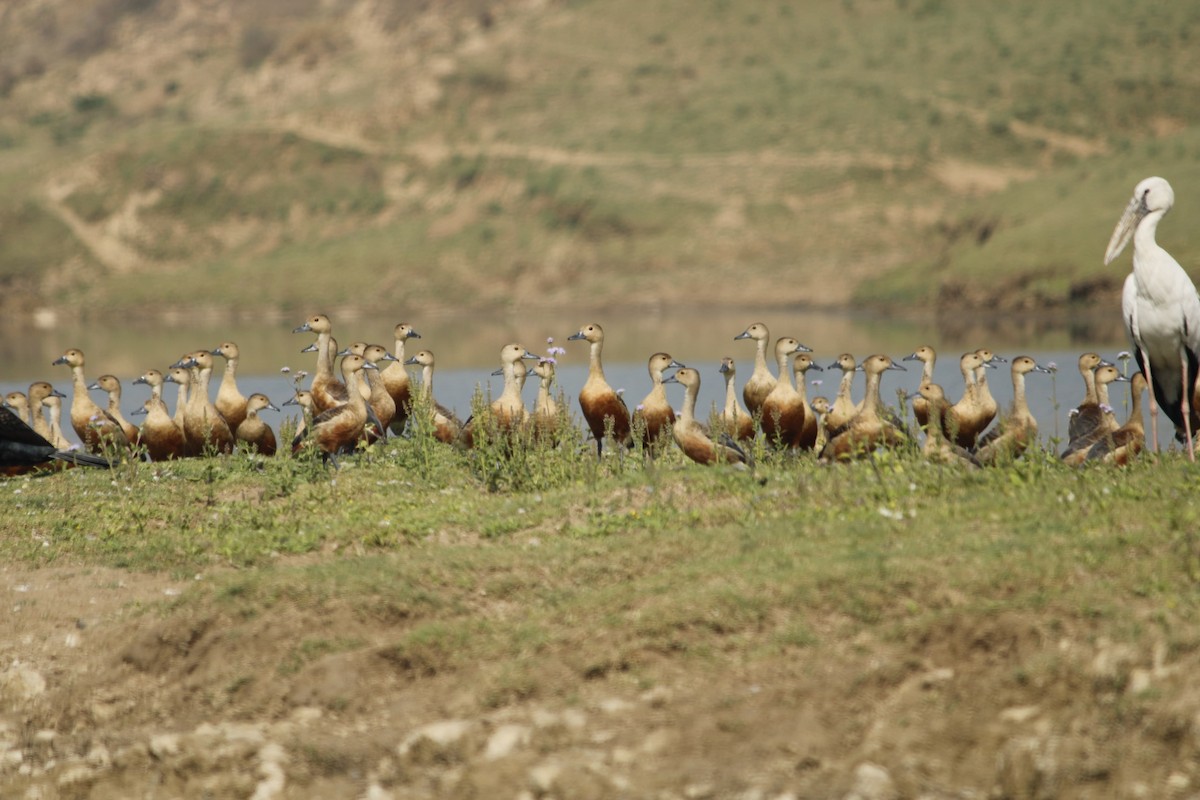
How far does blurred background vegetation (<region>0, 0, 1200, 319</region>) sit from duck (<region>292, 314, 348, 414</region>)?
29266 millimetres

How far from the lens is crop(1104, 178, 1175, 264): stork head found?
11.6 meters

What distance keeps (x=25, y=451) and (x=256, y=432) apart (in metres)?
1.96

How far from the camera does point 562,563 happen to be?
8.49 metres

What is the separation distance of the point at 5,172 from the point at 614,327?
4286 centimetres

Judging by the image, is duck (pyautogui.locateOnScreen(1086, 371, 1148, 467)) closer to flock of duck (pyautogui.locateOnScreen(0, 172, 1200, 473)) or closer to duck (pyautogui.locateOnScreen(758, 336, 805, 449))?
flock of duck (pyautogui.locateOnScreen(0, 172, 1200, 473))

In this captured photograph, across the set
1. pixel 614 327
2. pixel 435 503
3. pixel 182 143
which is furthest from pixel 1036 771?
pixel 182 143

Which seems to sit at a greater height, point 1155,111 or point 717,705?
point 1155,111

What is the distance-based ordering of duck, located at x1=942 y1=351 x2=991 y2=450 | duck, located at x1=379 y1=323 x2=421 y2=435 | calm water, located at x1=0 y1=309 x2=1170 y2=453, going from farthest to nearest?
calm water, located at x1=0 y1=309 x2=1170 y2=453, duck, located at x1=379 y1=323 x2=421 y2=435, duck, located at x1=942 y1=351 x2=991 y2=450

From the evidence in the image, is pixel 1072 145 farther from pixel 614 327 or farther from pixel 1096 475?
pixel 1096 475

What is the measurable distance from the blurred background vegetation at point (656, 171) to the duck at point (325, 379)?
29266mm

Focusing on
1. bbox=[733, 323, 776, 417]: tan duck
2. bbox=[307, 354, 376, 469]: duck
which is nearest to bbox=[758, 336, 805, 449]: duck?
bbox=[733, 323, 776, 417]: tan duck

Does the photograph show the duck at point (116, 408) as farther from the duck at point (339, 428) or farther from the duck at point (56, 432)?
the duck at point (339, 428)

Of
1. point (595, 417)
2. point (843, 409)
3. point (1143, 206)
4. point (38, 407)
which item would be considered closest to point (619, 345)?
point (38, 407)

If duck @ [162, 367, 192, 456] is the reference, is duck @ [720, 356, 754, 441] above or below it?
below
